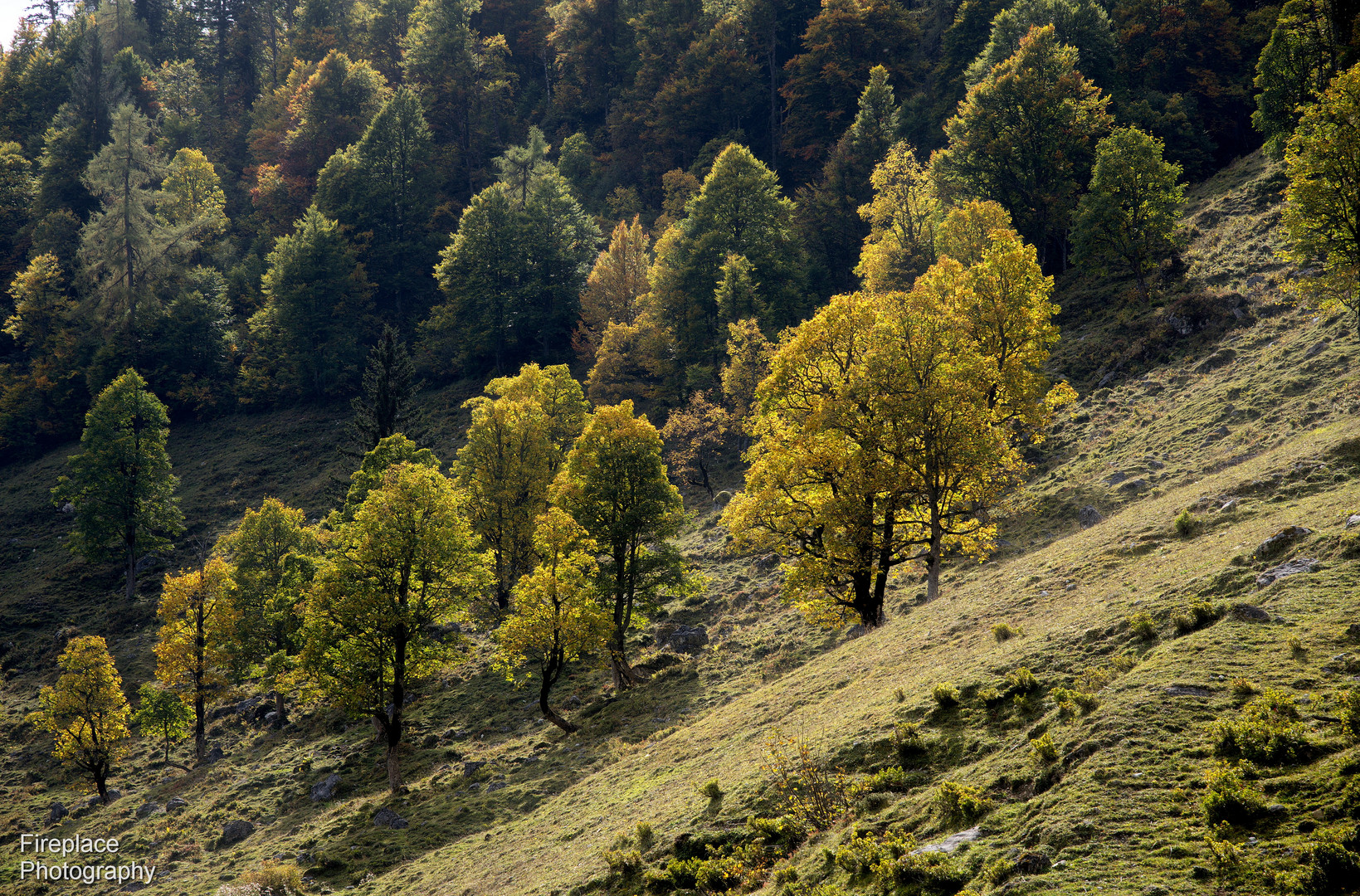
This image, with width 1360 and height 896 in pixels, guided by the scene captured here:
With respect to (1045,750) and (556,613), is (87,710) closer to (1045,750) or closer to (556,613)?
(556,613)

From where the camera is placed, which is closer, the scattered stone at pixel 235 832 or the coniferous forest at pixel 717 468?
the coniferous forest at pixel 717 468

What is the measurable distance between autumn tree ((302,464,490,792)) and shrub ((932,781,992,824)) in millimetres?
27180

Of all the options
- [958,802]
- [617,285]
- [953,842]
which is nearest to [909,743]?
[958,802]

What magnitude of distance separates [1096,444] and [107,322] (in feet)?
323

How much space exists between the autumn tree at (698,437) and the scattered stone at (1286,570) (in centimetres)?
4099

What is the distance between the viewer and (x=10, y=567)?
2729 inches

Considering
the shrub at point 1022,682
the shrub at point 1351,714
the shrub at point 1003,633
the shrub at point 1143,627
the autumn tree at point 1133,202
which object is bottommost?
the shrub at point 1003,633

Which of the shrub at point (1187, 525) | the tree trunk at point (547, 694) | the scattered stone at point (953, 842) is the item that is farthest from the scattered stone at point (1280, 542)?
the tree trunk at point (547, 694)

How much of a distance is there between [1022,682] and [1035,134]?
56.7m

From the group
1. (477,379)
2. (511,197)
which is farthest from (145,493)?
(511,197)

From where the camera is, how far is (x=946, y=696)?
1642 cm

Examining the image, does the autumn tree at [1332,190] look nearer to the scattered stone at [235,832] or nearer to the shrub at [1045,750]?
the shrub at [1045,750]

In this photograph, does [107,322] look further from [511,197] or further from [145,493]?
[511,197]

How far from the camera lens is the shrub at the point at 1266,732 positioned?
10.5m
